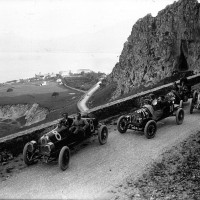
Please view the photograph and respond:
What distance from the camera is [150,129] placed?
10891 millimetres

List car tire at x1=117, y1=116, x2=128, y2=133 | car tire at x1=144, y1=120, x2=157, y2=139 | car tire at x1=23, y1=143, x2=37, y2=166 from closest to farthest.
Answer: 1. car tire at x1=23, y1=143, x2=37, y2=166
2. car tire at x1=144, y1=120, x2=157, y2=139
3. car tire at x1=117, y1=116, x2=128, y2=133

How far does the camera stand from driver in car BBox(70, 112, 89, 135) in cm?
966

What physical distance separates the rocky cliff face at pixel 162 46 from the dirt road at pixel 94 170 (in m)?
39.1

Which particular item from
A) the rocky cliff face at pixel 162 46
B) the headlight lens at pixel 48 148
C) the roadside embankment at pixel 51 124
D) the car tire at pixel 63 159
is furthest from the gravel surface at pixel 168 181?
the rocky cliff face at pixel 162 46

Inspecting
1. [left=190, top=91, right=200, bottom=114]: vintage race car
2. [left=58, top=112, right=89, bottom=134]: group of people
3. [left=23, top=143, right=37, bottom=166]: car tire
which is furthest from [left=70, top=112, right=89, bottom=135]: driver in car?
[left=190, top=91, right=200, bottom=114]: vintage race car

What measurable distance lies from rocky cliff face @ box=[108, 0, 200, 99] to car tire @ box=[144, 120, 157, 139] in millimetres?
38638

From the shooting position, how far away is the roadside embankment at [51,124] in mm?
9695

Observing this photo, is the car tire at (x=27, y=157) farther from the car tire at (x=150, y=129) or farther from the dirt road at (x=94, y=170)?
the car tire at (x=150, y=129)

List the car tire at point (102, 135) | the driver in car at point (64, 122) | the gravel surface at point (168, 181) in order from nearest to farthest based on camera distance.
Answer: the gravel surface at point (168, 181) → the driver in car at point (64, 122) → the car tire at point (102, 135)

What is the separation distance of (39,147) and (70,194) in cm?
218

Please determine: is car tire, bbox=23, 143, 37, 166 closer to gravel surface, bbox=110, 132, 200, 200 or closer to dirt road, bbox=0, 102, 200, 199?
dirt road, bbox=0, 102, 200, 199

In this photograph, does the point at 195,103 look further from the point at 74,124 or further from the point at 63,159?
the point at 63,159

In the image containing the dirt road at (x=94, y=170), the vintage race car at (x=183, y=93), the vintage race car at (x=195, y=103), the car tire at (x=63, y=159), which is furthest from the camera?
the vintage race car at (x=183, y=93)

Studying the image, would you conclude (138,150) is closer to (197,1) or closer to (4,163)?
(4,163)
